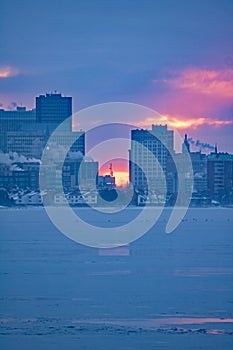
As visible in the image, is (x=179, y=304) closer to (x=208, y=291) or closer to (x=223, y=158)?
(x=208, y=291)

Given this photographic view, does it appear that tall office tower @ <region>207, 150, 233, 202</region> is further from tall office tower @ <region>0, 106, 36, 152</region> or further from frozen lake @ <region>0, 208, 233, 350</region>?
frozen lake @ <region>0, 208, 233, 350</region>

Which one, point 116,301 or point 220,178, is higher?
point 220,178

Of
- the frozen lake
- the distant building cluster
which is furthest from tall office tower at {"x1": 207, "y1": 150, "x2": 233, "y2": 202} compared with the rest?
the frozen lake

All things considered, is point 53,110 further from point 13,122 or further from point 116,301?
point 116,301

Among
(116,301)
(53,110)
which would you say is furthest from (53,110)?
(116,301)

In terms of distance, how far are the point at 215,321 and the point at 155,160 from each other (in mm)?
50861

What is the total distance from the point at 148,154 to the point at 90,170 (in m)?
3.53

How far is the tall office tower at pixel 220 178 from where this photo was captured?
53031 mm

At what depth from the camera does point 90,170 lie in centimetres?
5784

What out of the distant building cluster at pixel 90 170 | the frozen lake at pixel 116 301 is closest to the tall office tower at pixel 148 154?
the distant building cluster at pixel 90 170

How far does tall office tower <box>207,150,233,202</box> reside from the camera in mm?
53031

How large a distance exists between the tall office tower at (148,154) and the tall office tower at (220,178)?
11.7ft

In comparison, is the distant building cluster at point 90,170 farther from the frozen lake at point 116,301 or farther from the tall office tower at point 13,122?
the frozen lake at point 116,301

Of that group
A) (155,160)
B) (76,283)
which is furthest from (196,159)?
(76,283)
